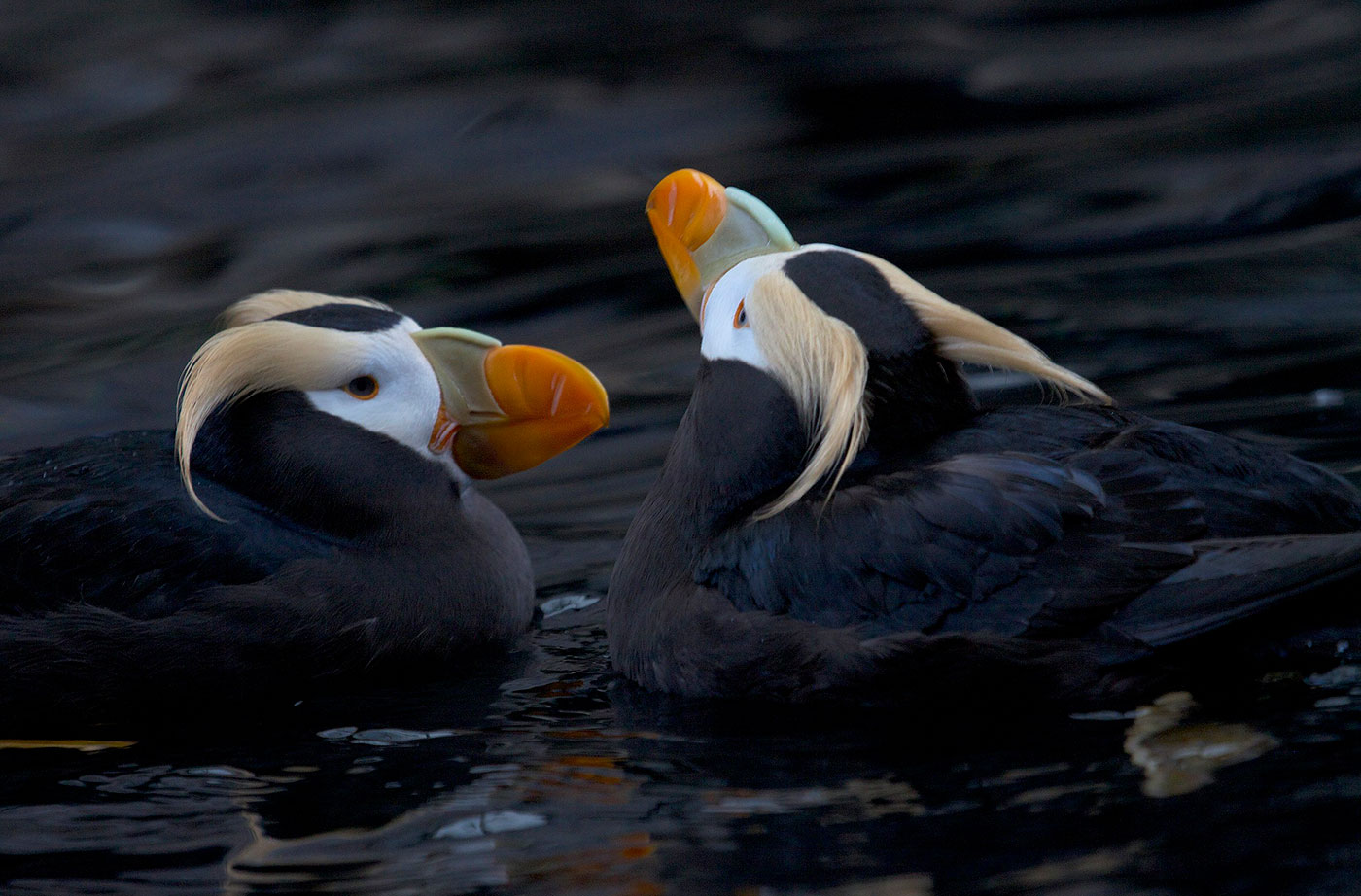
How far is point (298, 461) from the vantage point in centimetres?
373

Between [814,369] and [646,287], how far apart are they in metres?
3.78

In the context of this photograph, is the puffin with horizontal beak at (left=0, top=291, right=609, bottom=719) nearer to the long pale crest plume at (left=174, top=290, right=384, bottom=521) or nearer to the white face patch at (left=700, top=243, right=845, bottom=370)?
the long pale crest plume at (left=174, top=290, right=384, bottom=521)

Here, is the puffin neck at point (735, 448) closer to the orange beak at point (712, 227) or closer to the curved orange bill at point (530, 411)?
the orange beak at point (712, 227)

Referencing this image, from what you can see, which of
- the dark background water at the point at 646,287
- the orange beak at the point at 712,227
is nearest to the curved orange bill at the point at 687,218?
the orange beak at the point at 712,227

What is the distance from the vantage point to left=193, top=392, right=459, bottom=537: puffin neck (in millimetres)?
3732

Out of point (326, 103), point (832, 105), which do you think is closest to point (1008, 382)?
point (832, 105)

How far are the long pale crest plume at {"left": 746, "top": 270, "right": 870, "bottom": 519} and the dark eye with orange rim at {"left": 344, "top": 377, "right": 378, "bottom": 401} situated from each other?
0.91 metres

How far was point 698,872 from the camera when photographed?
8.68ft

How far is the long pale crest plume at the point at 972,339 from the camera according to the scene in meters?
3.25

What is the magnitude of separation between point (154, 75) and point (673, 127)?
257 cm

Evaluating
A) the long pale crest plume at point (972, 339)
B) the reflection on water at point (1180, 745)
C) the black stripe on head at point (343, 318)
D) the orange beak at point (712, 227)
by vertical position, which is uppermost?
the orange beak at point (712, 227)

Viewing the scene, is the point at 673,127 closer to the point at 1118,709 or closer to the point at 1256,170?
the point at 1256,170

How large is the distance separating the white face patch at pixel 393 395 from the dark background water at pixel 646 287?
56 cm

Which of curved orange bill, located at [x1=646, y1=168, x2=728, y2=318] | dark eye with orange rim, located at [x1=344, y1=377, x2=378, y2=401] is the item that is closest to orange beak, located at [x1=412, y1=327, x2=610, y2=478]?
dark eye with orange rim, located at [x1=344, y1=377, x2=378, y2=401]
